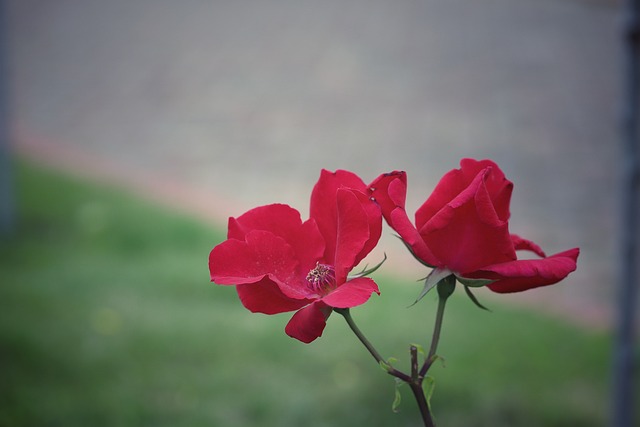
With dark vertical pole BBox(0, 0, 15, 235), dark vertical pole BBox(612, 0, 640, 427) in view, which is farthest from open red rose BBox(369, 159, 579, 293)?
dark vertical pole BBox(0, 0, 15, 235)

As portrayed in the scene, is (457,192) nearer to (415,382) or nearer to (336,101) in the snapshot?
(415,382)

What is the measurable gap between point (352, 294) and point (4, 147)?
300 cm

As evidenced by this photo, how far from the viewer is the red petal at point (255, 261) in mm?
500

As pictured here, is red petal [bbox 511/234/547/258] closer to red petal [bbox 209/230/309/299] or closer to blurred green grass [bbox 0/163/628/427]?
red petal [bbox 209/230/309/299]

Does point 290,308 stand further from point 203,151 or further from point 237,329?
point 203,151

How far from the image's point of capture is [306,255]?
0.54 meters

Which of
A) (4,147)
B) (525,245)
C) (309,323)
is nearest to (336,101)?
(4,147)

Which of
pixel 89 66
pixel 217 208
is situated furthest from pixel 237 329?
pixel 89 66

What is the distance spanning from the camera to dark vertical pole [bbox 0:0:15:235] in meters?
3.14

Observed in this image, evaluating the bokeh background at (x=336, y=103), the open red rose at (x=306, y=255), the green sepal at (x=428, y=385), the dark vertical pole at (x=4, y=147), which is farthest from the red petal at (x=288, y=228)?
the dark vertical pole at (x=4, y=147)

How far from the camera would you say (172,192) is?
3686 mm

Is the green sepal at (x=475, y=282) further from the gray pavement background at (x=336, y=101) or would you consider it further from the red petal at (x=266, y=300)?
the gray pavement background at (x=336, y=101)

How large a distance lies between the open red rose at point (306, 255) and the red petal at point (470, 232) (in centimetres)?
4

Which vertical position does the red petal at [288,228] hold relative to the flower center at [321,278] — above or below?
above
